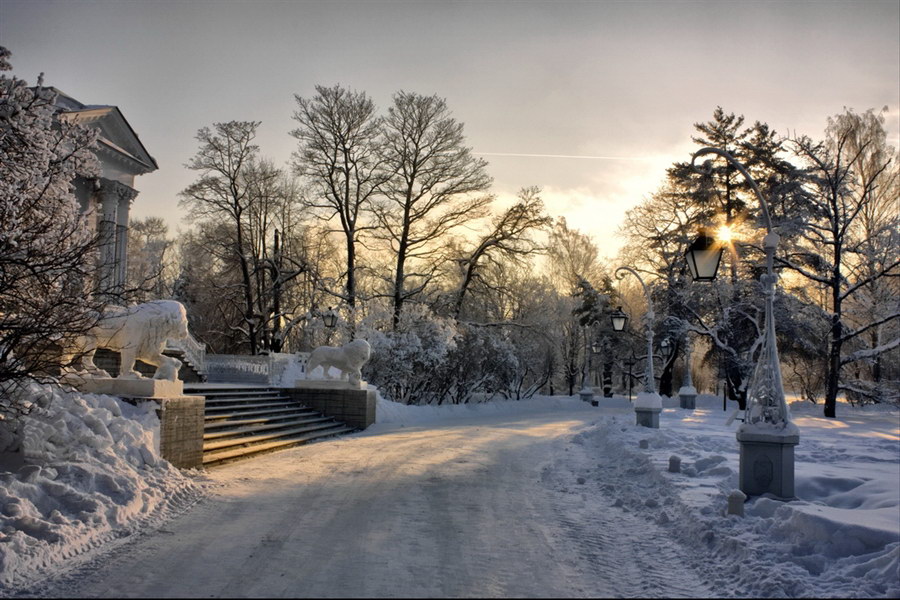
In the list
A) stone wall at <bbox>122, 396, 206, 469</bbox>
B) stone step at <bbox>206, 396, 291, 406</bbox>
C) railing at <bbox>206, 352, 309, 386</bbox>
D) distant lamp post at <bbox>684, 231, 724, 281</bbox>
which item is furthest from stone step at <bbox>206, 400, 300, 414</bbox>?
distant lamp post at <bbox>684, 231, 724, 281</bbox>

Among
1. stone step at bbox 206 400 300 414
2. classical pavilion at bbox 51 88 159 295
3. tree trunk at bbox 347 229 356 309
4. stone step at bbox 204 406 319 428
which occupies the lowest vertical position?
stone step at bbox 204 406 319 428

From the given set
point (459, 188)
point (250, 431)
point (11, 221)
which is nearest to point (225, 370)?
point (250, 431)

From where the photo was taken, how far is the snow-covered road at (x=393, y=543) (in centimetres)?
530

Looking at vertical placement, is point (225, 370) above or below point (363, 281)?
below

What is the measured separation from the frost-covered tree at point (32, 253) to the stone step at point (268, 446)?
376 cm

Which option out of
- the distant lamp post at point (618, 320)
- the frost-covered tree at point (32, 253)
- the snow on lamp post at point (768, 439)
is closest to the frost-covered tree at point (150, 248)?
the distant lamp post at point (618, 320)

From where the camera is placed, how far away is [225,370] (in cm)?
2569

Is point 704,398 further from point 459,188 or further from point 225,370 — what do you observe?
point 225,370

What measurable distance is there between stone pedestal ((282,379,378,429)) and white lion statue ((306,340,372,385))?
1.57 ft

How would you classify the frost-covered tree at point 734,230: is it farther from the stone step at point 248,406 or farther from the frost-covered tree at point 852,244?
the stone step at point 248,406

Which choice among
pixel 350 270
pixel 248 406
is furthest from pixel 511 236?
pixel 248 406

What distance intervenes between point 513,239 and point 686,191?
12.4 meters

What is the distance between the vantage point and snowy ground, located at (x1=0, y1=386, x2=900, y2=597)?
17.5 ft

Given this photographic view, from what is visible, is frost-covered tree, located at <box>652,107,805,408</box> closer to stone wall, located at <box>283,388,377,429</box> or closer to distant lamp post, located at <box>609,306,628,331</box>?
distant lamp post, located at <box>609,306,628,331</box>
